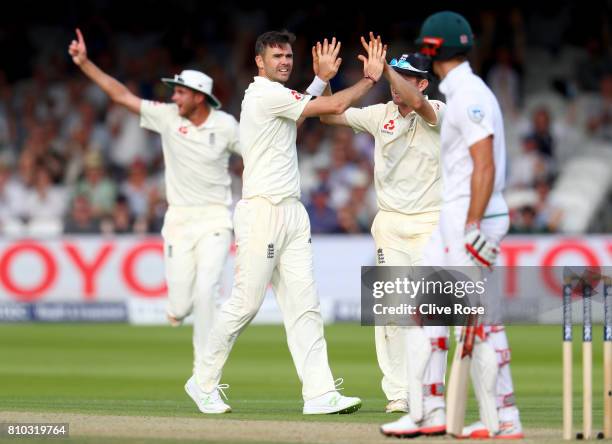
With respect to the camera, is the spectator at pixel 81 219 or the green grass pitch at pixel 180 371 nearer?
the green grass pitch at pixel 180 371

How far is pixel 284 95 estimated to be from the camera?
308 inches

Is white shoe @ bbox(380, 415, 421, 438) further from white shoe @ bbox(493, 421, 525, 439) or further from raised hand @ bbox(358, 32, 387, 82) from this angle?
raised hand @ bbox(358, 32, 387, 82)

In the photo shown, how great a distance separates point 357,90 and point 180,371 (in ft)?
14.7

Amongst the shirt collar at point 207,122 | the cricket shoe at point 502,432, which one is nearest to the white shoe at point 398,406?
the cricket shoe at point 502,432

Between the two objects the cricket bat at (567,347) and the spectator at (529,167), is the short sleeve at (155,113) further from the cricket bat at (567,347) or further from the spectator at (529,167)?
the spectator at (529,167)

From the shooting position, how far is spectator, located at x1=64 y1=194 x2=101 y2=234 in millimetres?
15945

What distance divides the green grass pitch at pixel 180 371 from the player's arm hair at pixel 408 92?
164 cm

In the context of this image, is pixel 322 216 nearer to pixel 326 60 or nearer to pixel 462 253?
pixel 326 60

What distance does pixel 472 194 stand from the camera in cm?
621

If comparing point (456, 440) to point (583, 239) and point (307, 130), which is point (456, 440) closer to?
point (583, 239)

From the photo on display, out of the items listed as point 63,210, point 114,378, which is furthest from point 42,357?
point 63,210

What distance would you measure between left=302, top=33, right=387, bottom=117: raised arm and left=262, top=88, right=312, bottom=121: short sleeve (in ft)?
0.14

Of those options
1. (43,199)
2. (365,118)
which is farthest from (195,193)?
(43,199)

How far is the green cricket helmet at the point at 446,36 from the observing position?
6.43m
